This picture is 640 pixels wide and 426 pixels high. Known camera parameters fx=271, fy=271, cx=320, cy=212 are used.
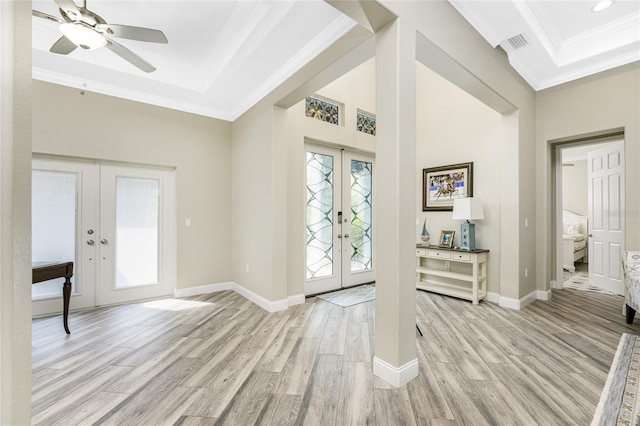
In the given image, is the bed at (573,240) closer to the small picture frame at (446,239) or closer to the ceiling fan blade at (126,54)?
the small picture frame at (446,239)

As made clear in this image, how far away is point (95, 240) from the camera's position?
356cm

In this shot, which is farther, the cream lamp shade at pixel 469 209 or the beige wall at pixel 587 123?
the cream lamp shade at pixel 469 209

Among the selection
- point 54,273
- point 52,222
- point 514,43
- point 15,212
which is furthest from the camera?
point 52,222

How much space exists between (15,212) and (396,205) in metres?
1.82

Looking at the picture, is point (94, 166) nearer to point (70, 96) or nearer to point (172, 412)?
point (70, 96)

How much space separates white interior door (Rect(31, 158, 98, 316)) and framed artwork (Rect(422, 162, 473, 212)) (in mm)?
4891

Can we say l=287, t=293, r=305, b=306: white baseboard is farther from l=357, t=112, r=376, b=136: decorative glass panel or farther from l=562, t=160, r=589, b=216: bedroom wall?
l=562, t=160, r=589, b=216: bedroom wall

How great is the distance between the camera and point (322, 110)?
419cm

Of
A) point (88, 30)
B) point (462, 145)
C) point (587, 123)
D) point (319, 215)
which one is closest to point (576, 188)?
point (587, 123)

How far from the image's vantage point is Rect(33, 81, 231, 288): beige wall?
3.28m

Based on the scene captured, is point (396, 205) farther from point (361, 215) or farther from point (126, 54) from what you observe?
point (361, 215)

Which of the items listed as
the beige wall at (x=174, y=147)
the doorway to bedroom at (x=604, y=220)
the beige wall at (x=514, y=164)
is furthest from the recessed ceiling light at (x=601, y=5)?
the beige wall at (x=174, y=147)

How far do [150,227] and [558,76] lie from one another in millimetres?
5989

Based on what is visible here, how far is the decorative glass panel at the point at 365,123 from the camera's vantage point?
4.72 m
